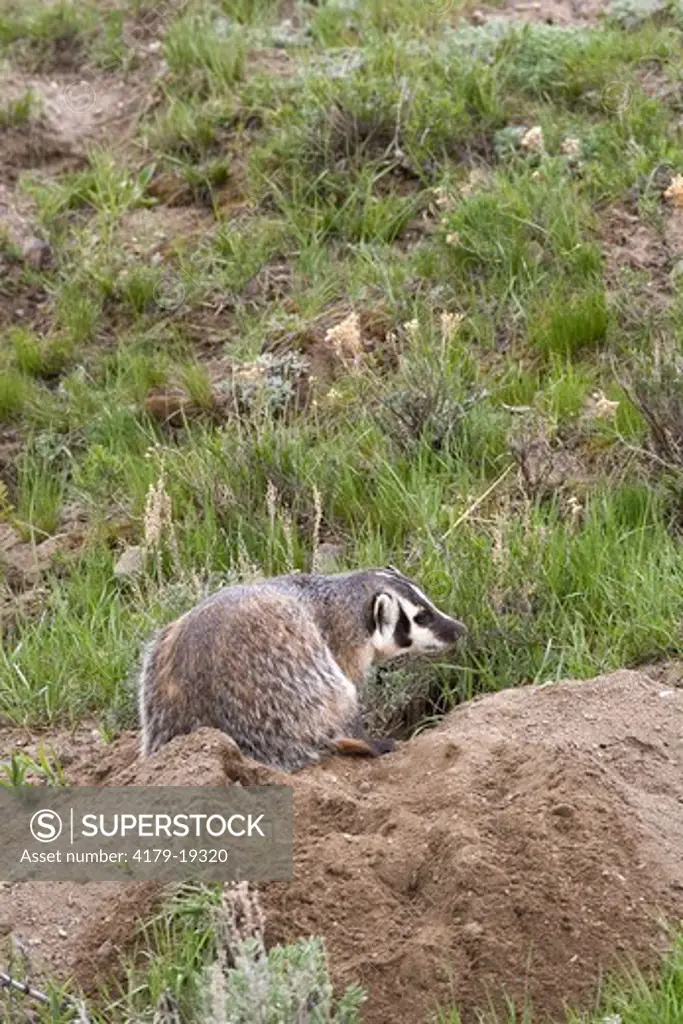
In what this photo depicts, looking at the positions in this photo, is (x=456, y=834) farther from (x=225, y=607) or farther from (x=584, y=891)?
(x=225, y=607)

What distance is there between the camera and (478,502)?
5723 mm

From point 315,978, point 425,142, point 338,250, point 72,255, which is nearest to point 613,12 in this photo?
point 425,142

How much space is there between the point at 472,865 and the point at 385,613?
1117mm

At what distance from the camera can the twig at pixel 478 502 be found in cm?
557

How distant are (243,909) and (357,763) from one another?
2.85 feet

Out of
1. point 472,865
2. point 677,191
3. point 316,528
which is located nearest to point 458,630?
point 316,528

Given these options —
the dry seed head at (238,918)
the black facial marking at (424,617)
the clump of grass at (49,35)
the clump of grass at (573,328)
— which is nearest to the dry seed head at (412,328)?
the clump of grass at (573,328)

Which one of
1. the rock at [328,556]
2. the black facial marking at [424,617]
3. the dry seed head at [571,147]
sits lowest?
the rock at [328,556]

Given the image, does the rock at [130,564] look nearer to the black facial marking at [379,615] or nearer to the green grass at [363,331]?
the green grass at [363,331]

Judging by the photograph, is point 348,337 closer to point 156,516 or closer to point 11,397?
point 156,516

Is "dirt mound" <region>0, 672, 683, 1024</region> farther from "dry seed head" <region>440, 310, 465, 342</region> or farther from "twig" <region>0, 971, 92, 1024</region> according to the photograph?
"dry seed head" <region>440, 310, 465, 342</region>

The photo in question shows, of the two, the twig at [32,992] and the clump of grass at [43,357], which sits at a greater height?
the twig at [32,992]

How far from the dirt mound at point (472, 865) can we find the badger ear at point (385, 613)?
1.56 feet

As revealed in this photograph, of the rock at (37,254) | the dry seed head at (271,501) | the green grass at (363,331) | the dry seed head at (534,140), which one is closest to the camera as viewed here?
the green grass at (363,331)
